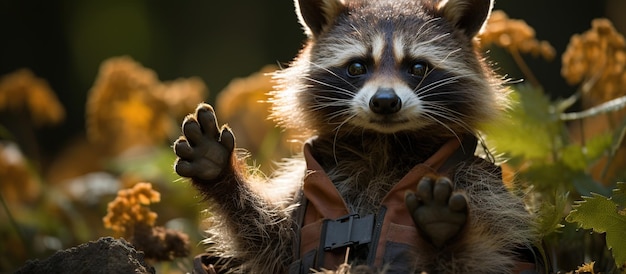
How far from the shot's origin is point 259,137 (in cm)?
748

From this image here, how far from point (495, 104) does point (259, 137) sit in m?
3.57

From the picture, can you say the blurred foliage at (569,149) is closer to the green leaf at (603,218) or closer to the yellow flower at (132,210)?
the green leaf at (603,218)

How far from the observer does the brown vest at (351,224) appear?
3.68m

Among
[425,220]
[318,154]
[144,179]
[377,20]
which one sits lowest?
[425,220]

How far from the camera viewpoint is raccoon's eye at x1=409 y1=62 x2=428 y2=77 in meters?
3.99

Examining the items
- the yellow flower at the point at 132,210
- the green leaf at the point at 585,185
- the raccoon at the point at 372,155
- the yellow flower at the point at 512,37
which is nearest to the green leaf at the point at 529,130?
the green leaf at the point at 585,185

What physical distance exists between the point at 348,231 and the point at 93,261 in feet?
3.35

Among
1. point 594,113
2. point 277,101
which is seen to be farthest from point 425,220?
point 594,113

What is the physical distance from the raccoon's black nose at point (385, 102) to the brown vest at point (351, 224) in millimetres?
264

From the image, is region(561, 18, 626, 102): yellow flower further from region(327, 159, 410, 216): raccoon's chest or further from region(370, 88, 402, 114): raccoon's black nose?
region(370, 88, 402, 114): raccoon's black nose

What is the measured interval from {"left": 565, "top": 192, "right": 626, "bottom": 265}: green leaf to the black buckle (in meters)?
0.80

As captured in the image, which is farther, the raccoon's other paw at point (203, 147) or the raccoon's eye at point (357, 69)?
the raccoon's eye at point (357, 69)

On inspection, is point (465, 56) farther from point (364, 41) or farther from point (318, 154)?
point (318, 154)

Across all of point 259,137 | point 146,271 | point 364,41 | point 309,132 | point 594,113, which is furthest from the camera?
point 259,137
